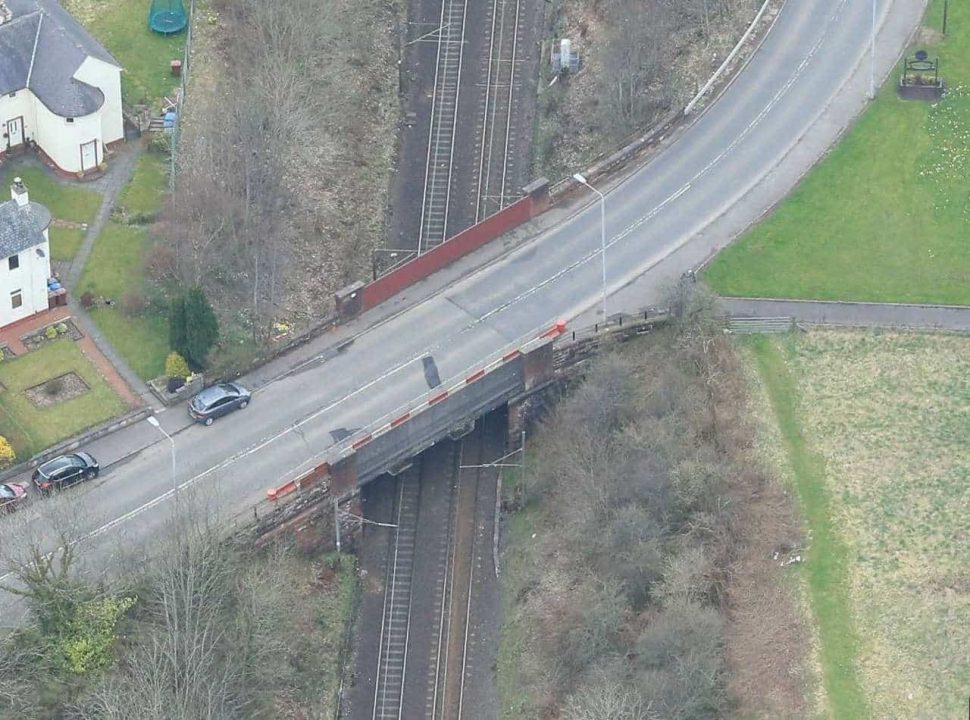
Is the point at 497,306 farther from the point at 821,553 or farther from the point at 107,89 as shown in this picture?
the point at 107,89

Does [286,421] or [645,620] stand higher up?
[286,421]

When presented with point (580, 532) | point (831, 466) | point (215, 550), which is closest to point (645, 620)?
point (580, 532)

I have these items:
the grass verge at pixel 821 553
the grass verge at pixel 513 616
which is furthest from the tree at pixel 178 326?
the grass verge at pixel 821 553

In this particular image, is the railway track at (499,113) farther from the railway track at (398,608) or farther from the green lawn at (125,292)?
the railway track at (398,608)

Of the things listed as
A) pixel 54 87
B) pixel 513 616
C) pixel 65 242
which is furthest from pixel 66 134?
pixel 513 616

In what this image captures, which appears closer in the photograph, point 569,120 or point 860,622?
point 860,622

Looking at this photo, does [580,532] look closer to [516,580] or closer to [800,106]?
[516,580]

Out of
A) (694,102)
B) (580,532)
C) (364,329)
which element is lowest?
(580,532)
